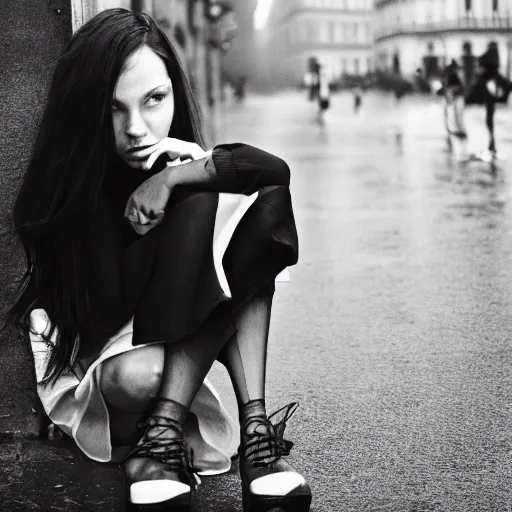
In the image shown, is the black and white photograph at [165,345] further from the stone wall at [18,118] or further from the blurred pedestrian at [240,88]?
the blurred pedestrian at [240,88]

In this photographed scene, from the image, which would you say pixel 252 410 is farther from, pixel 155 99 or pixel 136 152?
pixel 155 99

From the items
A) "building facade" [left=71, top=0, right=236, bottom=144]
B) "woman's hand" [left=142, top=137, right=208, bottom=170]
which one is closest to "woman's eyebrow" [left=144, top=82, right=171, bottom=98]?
"woman's hand" [left=142, top=137, right=208, bottom=170]

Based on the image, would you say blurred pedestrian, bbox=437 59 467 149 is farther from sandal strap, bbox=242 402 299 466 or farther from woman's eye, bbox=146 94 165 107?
sandal strap, bbox=242 402 299 466

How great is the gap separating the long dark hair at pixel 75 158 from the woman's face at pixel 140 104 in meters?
0.02

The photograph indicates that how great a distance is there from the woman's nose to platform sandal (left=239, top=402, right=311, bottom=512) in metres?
0.72

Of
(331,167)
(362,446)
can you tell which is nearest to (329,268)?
(362,446)

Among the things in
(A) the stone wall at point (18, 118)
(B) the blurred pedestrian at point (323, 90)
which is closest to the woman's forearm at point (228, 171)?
(A) the stone wall at point (18, 118)

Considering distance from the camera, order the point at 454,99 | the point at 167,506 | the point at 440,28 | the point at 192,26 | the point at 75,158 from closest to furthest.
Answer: the point at 167,506 < the point at 75,158 < the point at 454,99 < the point at 192,26 < the point at 440,28

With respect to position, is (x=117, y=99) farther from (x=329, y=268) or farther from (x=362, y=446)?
(x=329, y=268)

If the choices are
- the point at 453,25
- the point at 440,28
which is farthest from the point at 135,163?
the point at 440,28

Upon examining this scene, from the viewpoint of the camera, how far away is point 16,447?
291 cm

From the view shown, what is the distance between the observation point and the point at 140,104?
244 centimetres

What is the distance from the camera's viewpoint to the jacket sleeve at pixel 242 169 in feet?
7.64

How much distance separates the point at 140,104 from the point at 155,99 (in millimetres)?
47
